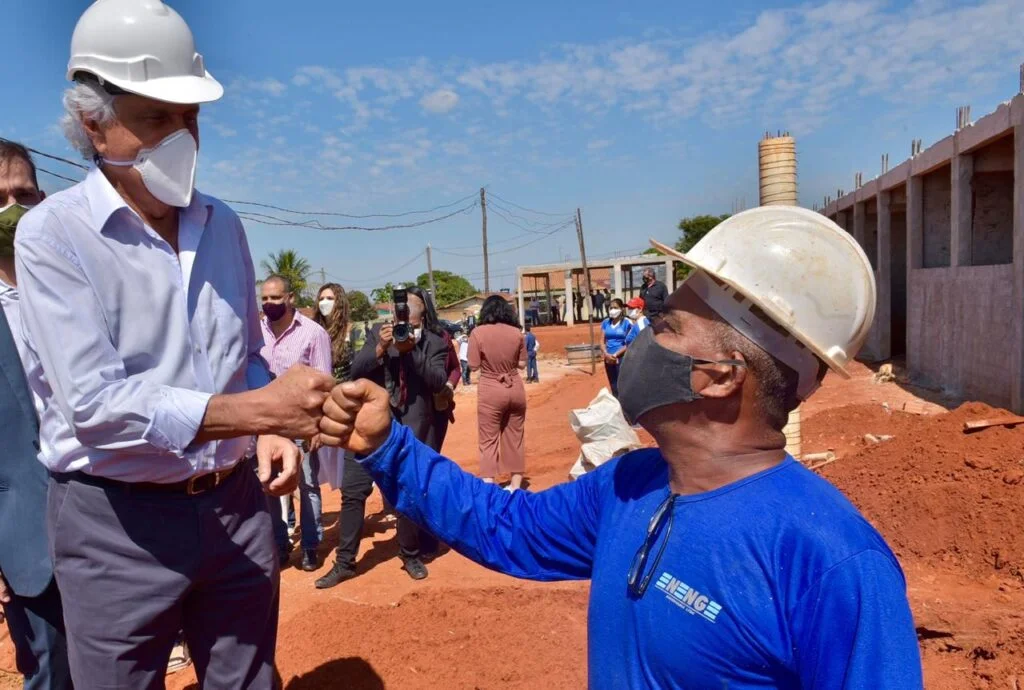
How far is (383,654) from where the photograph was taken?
3842 millimetres

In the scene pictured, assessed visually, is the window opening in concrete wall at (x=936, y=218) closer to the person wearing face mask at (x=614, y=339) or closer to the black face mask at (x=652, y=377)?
the person wearing face mask at (x=614, y=339)

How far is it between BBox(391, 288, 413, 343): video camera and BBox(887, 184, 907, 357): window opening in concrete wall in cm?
1479

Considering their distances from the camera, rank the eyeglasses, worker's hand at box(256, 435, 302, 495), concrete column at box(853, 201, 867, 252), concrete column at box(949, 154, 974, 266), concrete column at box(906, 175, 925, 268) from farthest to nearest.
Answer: concrete column at box(853, 201, 867, 252)
concrete column at box(906, 175, 925, 268)
concrete column at box(949, 154, 974, 266)
worker's hand at box(256, 435, 302, 495)
the eyeglasses

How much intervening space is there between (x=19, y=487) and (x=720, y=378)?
248 centimetres

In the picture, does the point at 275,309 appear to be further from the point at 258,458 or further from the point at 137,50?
the point at 137,50

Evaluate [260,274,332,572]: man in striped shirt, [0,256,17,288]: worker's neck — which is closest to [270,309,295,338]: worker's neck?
[260,274,332,572]: man in striped shirt

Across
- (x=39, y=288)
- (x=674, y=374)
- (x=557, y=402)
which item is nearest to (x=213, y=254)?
(x=39, y=288)

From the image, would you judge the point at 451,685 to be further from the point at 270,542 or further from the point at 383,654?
the point at 270,542

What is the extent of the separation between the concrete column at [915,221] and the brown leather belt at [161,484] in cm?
1451

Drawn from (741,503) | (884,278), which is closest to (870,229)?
(884,278)

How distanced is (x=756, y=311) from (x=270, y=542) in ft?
5.31

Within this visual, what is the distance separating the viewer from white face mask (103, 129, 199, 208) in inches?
73.7

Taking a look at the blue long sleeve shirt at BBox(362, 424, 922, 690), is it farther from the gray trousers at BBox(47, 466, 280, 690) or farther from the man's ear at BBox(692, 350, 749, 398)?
the gray trousers at BBox(47, 466, 280, 690)

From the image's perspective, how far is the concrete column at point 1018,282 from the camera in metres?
8.74
